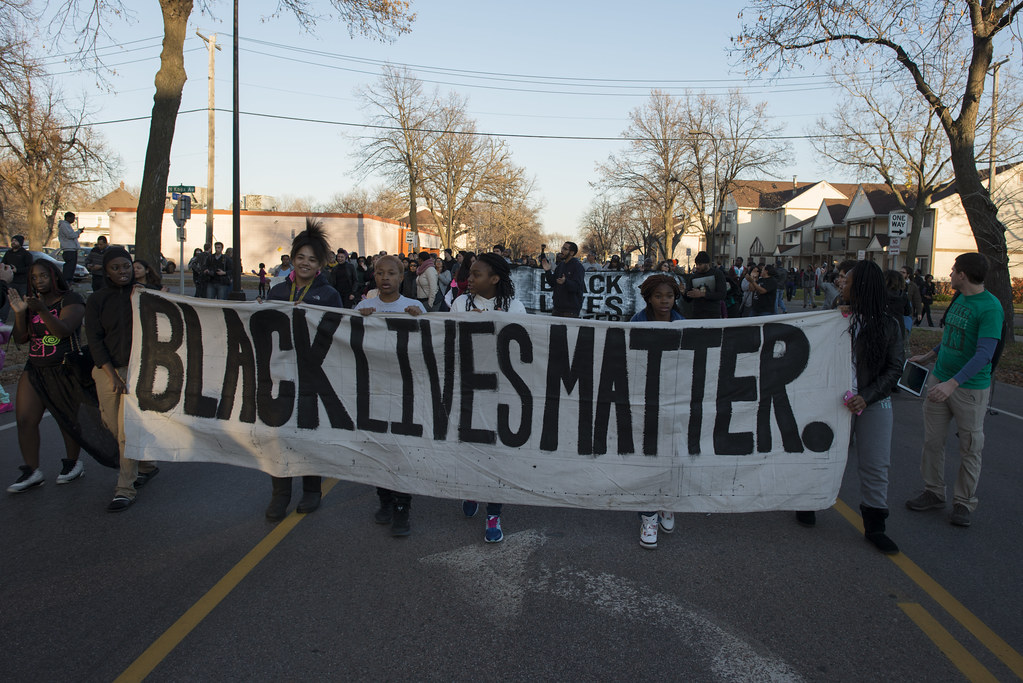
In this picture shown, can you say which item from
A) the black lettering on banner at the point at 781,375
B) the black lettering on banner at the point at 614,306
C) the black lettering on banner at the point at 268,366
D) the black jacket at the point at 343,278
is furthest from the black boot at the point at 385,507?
the black lettering on banner at the point at 614,306

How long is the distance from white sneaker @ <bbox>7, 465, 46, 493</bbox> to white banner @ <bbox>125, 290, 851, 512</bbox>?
6.88 feet

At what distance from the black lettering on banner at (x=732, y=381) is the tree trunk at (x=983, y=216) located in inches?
466

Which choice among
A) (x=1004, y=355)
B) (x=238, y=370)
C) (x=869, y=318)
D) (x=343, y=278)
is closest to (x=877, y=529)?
(x=869, y=318)

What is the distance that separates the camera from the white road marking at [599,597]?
3090mm

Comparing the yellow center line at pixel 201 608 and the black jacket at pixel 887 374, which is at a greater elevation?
the black jacket at pixel 887 374

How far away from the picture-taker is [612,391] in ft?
14.4

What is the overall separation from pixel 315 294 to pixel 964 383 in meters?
4.33

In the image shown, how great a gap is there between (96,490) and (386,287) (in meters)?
2.75

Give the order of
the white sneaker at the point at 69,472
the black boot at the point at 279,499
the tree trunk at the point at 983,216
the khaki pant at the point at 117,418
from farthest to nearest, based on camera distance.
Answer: the tree trunk at the point at 983,216 → the white sneaker at the point at 69,472 → the khaki pant at the point at 117,418 → the black boot at the point at 279,499

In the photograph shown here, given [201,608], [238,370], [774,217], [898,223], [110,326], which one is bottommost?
[201,608]

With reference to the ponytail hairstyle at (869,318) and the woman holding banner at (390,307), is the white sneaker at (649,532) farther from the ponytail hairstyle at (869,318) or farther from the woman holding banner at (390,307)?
the ponytail hairstyle at (869,318)

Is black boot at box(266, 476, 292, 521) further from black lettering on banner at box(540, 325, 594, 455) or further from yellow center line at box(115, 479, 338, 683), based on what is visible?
black lettering on banner at box(540, 325, 594, 455)

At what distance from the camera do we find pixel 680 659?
3.11 metres

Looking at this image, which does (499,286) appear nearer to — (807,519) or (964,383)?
(807,519)
